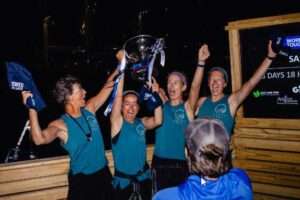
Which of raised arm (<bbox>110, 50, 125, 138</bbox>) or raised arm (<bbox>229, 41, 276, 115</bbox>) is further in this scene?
raised arm (<bbox>229, 41, 276, 115</bbox>)

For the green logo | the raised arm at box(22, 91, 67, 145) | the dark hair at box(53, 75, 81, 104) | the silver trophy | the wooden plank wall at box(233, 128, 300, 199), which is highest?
the silver trophy

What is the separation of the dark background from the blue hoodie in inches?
270

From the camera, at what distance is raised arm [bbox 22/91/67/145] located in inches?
127

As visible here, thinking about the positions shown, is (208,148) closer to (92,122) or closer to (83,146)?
(83,146)

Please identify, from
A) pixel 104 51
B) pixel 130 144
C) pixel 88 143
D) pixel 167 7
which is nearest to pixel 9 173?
pixel 88 143

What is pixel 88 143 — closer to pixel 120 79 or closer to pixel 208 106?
pixel 120 79

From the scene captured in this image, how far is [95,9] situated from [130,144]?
1379cm

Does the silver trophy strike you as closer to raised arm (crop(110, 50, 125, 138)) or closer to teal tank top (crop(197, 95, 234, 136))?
raised arm (crop(110, 50, 125, 138))

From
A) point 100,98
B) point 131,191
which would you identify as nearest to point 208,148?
point 131,191

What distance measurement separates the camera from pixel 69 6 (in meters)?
17.0

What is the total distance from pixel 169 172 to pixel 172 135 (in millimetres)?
416

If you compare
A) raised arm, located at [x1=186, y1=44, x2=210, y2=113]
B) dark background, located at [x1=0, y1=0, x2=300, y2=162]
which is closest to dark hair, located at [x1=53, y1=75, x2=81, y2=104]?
raised arm, located at [x1=186, y1=44, x2=210, y2=113]

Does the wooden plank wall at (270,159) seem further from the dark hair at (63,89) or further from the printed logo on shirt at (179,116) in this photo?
the dark hair at (63,89)

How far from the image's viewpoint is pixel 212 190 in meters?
1.79
